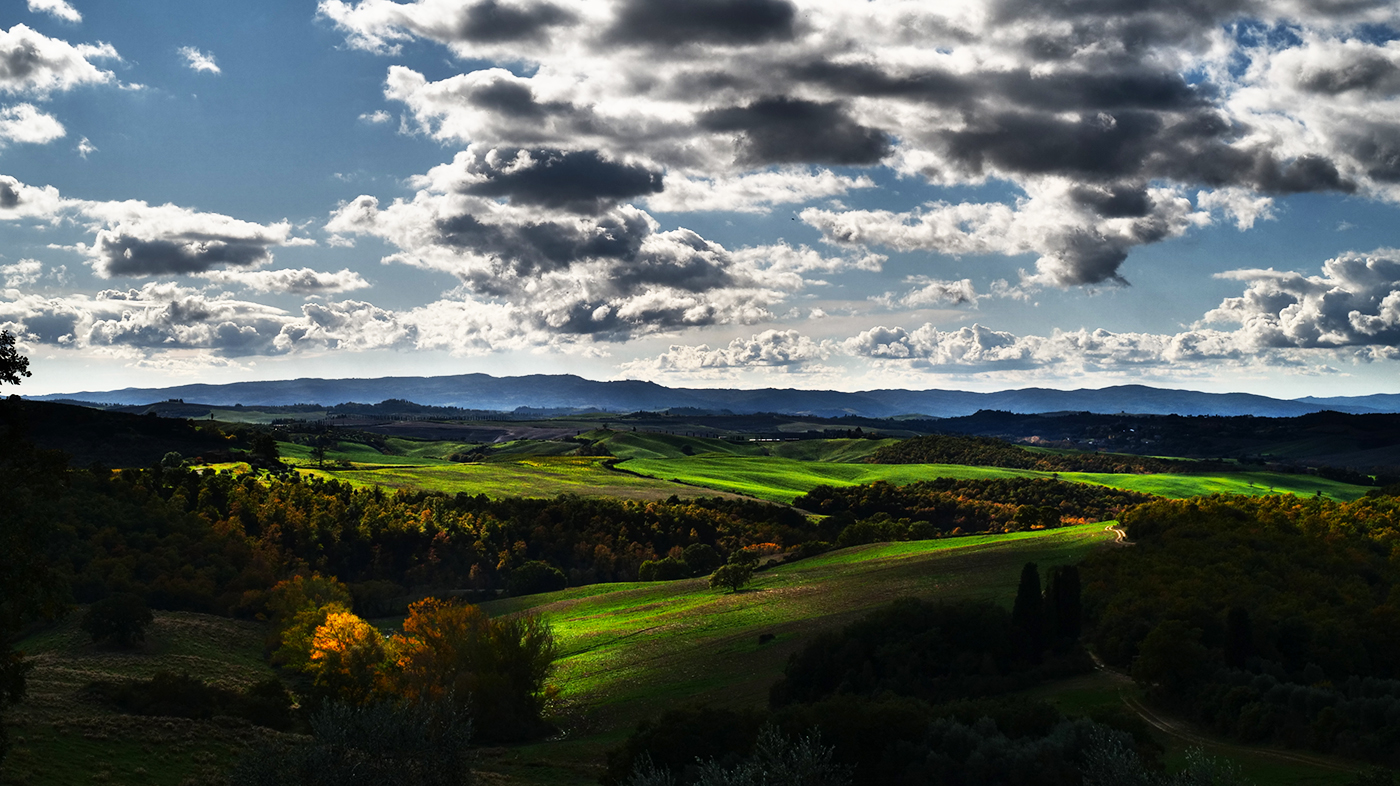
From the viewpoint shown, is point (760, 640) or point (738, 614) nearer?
point (760, 640)

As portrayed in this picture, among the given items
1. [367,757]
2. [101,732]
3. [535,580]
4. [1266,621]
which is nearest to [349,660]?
[101,732]

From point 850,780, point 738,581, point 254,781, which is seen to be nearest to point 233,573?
point 738,581

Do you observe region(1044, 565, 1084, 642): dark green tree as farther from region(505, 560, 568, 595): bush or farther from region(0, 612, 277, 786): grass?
region(505, 560, 568, 595): bush

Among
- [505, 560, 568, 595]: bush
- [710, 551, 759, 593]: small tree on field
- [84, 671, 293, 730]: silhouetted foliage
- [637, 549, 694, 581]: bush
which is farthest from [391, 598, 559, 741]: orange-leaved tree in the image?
[637, 549, 694, 581]: bush

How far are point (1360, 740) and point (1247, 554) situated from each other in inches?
1532

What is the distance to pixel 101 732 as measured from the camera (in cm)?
5341

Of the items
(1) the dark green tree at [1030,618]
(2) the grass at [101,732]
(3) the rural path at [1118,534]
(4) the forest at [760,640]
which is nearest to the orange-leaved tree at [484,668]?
(4) the forest at [760,640]

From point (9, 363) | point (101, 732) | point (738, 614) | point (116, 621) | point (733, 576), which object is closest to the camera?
point (9, 363)

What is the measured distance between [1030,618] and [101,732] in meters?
59.1

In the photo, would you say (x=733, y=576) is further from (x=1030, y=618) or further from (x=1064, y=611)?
(x=1064, y=611)

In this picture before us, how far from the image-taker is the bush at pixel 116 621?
8588 centimetres

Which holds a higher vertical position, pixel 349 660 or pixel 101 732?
pixel 101 732

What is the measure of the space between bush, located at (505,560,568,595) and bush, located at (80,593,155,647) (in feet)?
181

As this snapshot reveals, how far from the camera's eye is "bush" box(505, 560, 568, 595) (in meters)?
136
